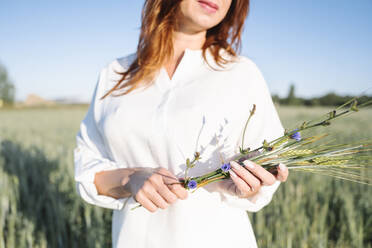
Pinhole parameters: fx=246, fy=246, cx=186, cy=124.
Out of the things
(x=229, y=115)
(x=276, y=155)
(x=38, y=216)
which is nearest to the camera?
(x=276, y=155)

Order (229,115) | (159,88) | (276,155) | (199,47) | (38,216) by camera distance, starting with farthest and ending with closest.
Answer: (38,216) → (199,47) → (159,88) → (229,115) → (276,155)

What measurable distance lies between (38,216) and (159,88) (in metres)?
→ 1.73

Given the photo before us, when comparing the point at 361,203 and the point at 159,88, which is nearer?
the point at 159,88

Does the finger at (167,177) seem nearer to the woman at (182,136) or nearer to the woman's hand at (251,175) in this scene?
the woman at (182,136)

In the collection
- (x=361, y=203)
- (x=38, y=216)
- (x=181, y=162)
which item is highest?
(x=181, y=162)

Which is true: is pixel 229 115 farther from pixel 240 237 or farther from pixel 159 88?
pixel 240 237

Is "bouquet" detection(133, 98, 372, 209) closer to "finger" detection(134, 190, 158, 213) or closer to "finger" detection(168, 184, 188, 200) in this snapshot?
"finger" detection(168, 184, 188, 200)

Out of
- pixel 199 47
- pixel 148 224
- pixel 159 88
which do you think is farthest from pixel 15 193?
pixel 199 47

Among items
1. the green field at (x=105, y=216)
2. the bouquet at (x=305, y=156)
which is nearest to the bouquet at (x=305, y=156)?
the bouquet at (x=305, y=156)

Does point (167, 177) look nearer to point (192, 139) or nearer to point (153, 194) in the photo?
point (153, 194)

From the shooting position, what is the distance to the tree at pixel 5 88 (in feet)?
148

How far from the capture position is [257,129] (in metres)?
0.91

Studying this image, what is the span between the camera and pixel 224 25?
119 centimetres

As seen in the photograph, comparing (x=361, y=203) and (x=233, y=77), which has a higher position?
(x=233, y=77)
